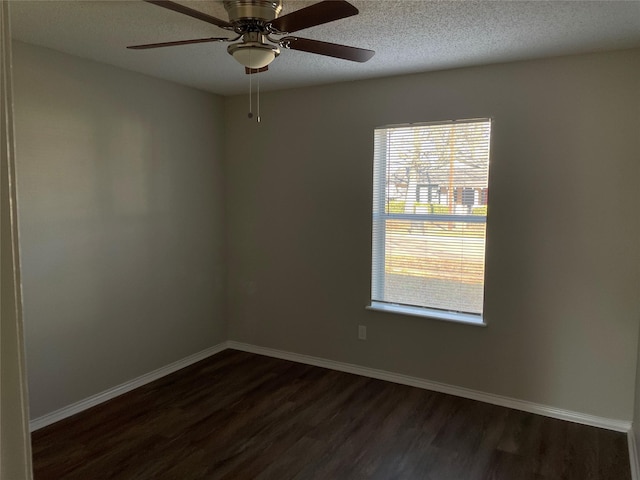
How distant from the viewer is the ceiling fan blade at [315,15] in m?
1.67

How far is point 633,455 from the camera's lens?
2615 mm

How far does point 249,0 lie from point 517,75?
2.06m

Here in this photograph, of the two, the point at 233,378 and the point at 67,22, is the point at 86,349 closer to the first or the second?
the point at 233,378

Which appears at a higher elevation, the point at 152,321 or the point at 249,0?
the point at 249,0

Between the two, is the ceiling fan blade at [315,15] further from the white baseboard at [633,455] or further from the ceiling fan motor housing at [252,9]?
the white baseboard at [633,455]

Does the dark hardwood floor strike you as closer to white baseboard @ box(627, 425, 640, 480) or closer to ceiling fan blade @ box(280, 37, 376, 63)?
white baseboard @ box(627, 425, 640, 480)

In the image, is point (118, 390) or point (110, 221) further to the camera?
point (118, 390)

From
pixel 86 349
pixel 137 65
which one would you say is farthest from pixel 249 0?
pixel 86 349

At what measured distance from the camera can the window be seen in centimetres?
335

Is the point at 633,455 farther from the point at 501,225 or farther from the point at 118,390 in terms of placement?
the point at 118,390

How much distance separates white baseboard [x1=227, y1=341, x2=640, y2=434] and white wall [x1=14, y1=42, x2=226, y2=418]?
68 centimetres

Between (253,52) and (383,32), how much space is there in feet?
3.01

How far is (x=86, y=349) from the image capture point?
10.8 ft

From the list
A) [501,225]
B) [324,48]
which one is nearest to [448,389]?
[501,225]
